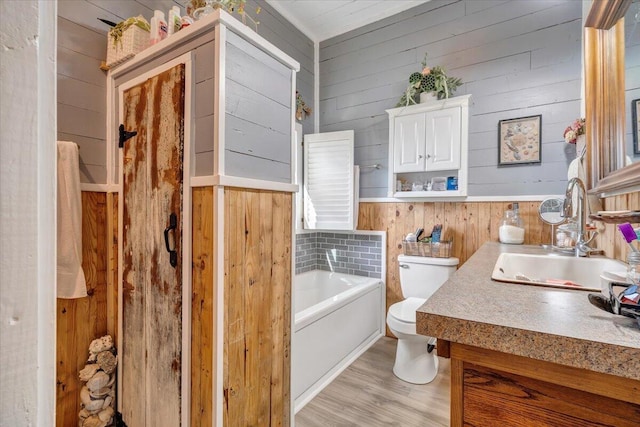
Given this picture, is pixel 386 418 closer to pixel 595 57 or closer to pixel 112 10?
pixel 595 57

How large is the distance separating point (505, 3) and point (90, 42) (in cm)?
296

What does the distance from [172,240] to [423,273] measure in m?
1.99

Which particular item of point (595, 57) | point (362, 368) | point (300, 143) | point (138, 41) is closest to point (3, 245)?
point (138, 41)

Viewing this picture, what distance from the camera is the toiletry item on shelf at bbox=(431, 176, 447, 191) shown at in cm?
260

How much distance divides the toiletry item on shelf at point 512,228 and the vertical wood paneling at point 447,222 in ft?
0.18

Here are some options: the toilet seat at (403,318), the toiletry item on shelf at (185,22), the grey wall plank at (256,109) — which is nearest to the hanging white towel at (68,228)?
the toiletry item on shelf at (185,22)

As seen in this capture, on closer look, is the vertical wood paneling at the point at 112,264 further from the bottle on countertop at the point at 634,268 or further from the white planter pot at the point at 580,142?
the white planter pot at the point at 580,142

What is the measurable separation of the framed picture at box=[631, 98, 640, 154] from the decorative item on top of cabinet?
4.33 feet

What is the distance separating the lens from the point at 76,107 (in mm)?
1569

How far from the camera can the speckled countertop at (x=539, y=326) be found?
0.51 m

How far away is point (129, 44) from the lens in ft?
5.01

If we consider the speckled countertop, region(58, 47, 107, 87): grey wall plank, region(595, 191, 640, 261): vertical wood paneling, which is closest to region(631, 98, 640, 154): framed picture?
region(595, 191, 640, 261): vertical wood paneling

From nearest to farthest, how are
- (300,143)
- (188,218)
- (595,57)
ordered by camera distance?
1. (188,218)
2. (595,57)
3. (300,143)

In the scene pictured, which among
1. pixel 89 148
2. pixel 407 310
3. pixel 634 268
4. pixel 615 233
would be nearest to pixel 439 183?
pixel 407 310
